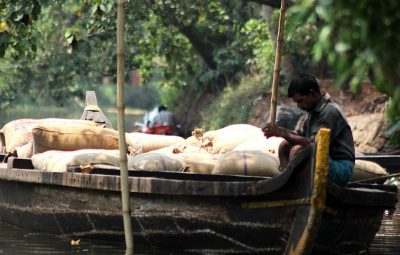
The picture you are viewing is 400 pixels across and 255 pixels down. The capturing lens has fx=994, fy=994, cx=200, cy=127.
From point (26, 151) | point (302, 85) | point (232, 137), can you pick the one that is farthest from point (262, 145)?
point (26, 151)

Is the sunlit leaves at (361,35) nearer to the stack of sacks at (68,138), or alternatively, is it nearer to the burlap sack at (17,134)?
the stack of sacks at (68,138)

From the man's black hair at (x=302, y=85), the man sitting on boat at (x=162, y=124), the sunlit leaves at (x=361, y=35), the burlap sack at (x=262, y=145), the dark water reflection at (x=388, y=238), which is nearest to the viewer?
the sunlit leaves at (x=361, y=35)

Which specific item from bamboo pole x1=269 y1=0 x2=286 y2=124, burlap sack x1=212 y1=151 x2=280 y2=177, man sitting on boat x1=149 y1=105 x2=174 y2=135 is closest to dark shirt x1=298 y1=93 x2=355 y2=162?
burlap sack x1=212 y1=151 x2=280 y2=177

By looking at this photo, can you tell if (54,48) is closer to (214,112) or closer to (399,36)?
(214,112)

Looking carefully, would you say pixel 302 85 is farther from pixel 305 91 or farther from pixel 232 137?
pixel 232 137

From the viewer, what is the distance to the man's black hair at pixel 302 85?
6.66 m

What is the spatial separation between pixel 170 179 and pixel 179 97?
18006 mm

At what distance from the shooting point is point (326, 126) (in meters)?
6.75

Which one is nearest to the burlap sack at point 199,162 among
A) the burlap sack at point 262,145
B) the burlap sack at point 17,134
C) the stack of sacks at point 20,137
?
the burlap sack at point 262,145

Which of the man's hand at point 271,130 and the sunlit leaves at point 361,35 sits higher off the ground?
the sunlit leaves at point 361,35

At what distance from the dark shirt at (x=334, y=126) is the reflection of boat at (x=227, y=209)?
312 mm

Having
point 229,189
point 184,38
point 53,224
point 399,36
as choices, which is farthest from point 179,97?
point 399,36

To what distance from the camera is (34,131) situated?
8.69 meters

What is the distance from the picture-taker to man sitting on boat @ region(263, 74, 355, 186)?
6.68m
